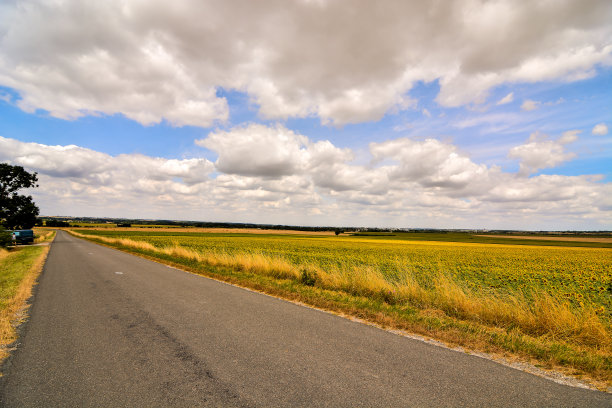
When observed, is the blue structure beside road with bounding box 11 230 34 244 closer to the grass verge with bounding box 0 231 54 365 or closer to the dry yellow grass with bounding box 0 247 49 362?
the grass verge with bounding box 0 231 54 365

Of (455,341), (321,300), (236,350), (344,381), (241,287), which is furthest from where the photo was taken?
(241,287)

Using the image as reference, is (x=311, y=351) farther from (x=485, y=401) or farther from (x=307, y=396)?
(x=485, y=401)

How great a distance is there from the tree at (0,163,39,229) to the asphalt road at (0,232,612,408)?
50.6 meters

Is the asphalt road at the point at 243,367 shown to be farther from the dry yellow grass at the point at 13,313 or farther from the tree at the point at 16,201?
the tree at the point at 16,201

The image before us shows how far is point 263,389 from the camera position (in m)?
3.69

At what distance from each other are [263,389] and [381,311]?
4731mm

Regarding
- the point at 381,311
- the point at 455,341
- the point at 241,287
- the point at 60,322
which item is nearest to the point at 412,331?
the point at 455,341

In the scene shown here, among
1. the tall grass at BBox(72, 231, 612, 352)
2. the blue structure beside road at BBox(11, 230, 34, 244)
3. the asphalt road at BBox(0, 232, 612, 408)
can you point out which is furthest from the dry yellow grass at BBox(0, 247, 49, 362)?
the blue structure beside road at BBox(11, 230, 34, 244)

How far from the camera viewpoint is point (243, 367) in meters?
4.30

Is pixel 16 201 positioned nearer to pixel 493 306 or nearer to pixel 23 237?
pixel 23 237

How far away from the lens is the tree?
136ft

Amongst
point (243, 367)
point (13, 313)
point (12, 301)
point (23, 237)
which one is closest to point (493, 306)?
point (243, 367)

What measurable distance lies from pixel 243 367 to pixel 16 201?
57716 mm

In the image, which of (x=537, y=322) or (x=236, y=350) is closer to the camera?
(x=236, y=350)
